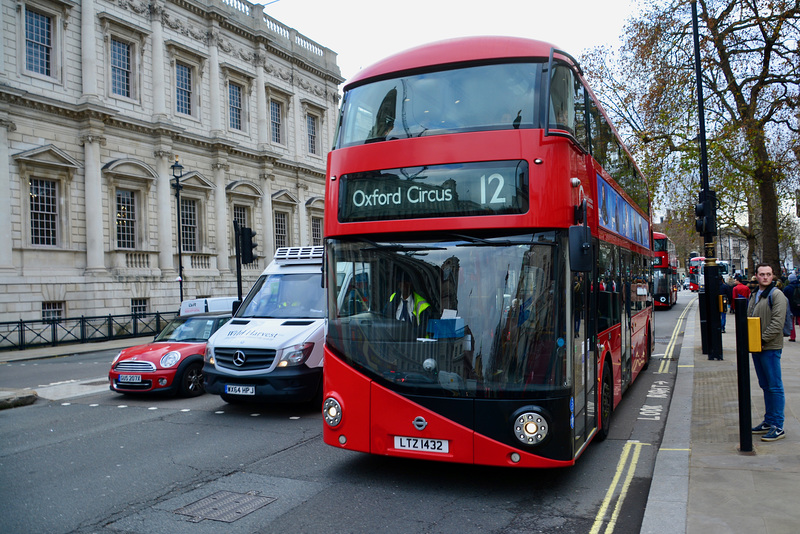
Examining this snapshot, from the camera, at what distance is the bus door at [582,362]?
5527 millimetres

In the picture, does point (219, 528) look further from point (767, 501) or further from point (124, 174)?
point (124, 174)

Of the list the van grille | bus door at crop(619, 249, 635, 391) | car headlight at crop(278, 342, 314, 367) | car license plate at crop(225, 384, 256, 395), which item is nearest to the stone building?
the van grille

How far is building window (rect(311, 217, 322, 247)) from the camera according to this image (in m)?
41.9

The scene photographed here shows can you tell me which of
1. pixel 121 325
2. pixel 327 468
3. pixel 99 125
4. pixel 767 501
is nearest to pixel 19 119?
pixel 99 125

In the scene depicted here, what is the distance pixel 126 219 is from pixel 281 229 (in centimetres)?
1171

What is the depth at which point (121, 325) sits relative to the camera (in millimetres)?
26562

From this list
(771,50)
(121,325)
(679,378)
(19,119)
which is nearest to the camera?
(679,378)

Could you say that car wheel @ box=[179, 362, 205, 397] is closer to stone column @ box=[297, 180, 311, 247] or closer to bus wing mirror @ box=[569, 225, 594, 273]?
bus wing mirror @ box=[569, 225, 594, 273]

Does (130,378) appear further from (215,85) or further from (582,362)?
(215,85)

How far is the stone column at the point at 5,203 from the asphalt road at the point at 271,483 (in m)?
17.0

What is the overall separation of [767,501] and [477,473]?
2.43m

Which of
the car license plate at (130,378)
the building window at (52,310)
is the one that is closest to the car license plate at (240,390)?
the car license plate at (130,378)

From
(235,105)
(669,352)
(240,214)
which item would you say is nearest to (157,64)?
(235,105)

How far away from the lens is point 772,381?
21.9 ft
